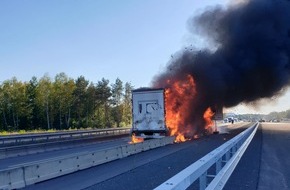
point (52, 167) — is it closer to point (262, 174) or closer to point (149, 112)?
point (262, 174)

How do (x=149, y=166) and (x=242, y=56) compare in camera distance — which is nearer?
(x=149, y=166)

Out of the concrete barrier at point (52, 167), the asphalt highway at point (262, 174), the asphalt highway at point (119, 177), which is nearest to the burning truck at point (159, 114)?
the concrete barrier at point (52, 167)

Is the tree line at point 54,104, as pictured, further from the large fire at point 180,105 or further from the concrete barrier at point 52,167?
the concrete barrier at point 52,167

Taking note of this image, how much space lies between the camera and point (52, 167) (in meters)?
10.5

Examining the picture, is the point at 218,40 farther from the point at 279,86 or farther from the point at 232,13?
the point at 279,86

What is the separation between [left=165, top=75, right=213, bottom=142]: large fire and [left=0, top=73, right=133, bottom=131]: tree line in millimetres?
50843

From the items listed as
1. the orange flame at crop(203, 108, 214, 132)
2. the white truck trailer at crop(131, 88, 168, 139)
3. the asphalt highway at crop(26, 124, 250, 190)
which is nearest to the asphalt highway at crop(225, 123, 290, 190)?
the asphalt highway at crop(26, 124, 250, 190)

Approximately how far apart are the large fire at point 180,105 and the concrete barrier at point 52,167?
34.5 feet

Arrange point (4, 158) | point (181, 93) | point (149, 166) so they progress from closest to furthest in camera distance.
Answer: point (149, 166), point (4, 158), point (181, 93)

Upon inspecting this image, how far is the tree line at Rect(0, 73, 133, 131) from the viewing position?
7762 cm

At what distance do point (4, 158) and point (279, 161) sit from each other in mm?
13004

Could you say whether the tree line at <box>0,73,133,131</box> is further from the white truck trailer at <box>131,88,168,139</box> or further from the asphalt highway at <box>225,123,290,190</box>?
the asphalt highway at <box>225,123,290,190</box>

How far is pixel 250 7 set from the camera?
A: 33.5 meters

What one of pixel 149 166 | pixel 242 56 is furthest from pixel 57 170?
pixel 242 56
